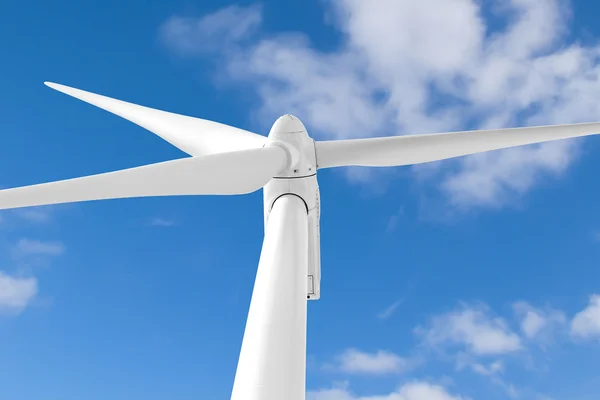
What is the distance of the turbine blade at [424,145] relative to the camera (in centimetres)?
1330

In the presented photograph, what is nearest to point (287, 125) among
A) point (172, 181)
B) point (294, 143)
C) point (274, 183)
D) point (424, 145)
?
point (294, 143)

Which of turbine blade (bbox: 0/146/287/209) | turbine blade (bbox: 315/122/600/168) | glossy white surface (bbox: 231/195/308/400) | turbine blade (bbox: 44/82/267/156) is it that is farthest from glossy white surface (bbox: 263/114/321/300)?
glossy white surface (bbox: 231/195/308/400)

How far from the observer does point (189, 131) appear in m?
15.1

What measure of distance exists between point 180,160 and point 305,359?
11.6 ft

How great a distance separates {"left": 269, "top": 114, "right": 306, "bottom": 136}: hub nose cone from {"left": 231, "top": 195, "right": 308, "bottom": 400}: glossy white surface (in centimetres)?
182

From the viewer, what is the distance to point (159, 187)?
10.2 metres

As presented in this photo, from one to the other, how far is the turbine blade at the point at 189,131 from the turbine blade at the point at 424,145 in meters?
1.45

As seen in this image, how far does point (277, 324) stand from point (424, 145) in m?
5.84

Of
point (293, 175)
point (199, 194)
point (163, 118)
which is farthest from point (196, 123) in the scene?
point (199, 194)

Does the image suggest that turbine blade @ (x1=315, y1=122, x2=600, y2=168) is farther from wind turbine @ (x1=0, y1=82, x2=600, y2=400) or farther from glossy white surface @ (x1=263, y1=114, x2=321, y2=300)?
glossy white surface @ (x1=263, y1=114, x2=321, y2=300)

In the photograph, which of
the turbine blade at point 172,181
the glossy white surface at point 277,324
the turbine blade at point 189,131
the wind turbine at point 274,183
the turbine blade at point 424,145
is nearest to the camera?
the glossy white surface at point 277,324

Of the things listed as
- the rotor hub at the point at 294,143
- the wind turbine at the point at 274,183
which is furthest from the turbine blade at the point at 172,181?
the rotor hub at the point at 294,143

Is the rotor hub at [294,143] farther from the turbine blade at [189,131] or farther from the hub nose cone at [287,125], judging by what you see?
the turbine blade at [189,131]

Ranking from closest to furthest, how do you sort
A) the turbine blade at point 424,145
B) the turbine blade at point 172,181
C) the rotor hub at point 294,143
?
the turbine blade at point 172,181 → the rotor hub at point 294,143 → the turbine blade at point 424,145
